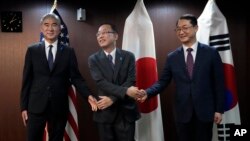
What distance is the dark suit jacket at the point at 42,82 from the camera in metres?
2.65

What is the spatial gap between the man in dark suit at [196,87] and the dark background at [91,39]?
42.9 inches

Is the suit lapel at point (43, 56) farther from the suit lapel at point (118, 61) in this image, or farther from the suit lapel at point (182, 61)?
the suit lapel at point (182, 61)

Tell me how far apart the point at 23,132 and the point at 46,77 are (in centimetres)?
134

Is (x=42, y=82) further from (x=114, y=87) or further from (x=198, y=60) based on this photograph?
(x=198, y=60)

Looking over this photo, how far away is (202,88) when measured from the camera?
2.56m

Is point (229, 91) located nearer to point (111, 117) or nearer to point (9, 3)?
point (111, 117)

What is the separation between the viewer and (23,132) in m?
3.69

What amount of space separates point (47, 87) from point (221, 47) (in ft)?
5.95

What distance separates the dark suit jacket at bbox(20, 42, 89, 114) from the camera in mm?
2654

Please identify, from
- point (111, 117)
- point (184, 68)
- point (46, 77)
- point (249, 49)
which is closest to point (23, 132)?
point (46, 77)

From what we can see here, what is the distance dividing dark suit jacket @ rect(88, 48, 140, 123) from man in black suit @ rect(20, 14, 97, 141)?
0.48ft

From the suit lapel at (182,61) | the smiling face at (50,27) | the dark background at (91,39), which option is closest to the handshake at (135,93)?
the suit lapel at (182,61)

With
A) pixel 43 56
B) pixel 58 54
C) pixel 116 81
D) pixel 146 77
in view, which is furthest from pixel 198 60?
pixel 43 56

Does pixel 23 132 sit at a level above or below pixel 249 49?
A: below
